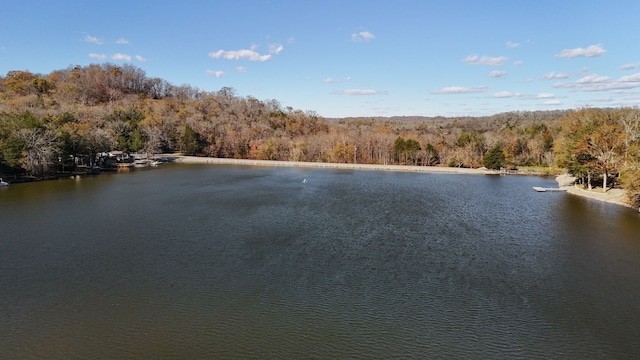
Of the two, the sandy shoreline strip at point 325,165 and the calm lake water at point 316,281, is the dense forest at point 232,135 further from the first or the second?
the calm lake water at point 316,281

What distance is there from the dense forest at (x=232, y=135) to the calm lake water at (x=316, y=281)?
8502 mm

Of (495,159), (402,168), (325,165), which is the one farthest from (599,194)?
(325,165)

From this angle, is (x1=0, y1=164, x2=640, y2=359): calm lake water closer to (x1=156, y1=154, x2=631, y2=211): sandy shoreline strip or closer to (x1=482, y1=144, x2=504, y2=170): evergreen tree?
(x1=156, y1=154, x2=631, y2=211): sandy shoreline strip

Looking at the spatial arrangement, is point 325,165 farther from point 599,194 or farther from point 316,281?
point 316,281

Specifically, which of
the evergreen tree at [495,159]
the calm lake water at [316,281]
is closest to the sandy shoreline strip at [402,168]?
the evergreen tree at [495,159]

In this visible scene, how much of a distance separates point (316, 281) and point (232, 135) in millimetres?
55047

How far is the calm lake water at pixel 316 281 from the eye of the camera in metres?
9.14

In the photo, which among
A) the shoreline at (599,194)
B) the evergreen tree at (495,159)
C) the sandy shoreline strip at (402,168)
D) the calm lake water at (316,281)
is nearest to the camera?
the calm lake water at (316,281)

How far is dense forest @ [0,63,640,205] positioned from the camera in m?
30.6

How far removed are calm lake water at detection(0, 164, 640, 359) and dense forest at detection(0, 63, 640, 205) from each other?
335 inches

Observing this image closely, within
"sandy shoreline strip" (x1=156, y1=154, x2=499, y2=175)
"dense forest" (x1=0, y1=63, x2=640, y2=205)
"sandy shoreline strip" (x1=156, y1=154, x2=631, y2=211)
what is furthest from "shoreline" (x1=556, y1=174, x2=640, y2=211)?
"sandy shoreline strip" (x1=156, y1=154, x2=499, y2=175)

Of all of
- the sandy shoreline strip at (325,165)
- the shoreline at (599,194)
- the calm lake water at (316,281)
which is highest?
the sandy shoreline strip at (325,165)

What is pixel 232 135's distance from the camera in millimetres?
64750

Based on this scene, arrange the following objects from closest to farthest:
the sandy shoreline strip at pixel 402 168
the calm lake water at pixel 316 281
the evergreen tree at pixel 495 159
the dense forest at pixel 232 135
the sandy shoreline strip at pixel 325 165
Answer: the calm lake water at pixel 316 281 < the sandy shoreline strip at pixel 402 168 < the dense forest at pixel 232 135 < the evergreen tree at pixel 495 159 < the sandy shoreline strip at pixel 325 165
